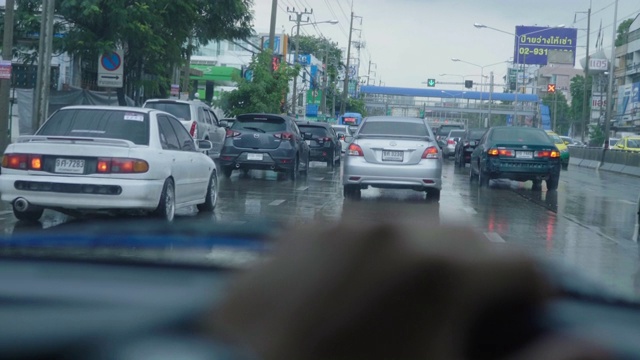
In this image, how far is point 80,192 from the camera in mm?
9672

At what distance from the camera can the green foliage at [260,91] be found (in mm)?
39688

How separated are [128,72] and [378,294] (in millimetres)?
26980

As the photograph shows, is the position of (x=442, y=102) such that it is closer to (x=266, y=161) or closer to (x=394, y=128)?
(x=266, y=161)

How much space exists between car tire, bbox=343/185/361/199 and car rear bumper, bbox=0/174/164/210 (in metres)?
6.41

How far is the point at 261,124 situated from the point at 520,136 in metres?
6.17

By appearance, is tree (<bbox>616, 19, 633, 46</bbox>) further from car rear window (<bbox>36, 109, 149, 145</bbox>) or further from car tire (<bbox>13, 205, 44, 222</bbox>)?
car tire (<bbox>13, 205, 44, 222</bbox>)

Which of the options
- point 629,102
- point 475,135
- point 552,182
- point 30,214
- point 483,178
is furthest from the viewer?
point 629,102

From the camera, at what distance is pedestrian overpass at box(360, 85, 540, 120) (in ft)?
323

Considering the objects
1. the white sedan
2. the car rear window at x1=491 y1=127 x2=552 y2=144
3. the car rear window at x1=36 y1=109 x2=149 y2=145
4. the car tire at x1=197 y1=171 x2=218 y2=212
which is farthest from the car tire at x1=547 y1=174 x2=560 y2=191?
the car rear window at x1=36 y1=109 x2=149 y2=145

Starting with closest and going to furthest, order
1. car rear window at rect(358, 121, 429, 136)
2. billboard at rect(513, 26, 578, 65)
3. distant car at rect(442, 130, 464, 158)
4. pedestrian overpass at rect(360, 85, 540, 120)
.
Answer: car rear window at rect(358, 121, 429, 136) < distant car at rect(442, 130, 464, 158) < billboard at rect(513, 26, 578, 65) < pedestrian overpass at rect(360, 85, 540, 120)

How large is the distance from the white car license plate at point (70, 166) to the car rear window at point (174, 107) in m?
12.2

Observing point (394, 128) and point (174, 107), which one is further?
point (174, 107)

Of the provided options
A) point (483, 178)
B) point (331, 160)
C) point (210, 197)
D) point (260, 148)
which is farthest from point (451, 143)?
point (210, 197)

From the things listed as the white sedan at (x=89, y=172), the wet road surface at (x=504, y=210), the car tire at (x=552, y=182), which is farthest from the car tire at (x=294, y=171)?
the white sedan at (x=89, y=172)
